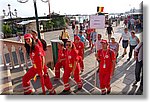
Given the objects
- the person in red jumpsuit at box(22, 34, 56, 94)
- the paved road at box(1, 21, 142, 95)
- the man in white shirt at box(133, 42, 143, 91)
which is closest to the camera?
the person in red jumpsuit at box(22, 34, 56, 94)

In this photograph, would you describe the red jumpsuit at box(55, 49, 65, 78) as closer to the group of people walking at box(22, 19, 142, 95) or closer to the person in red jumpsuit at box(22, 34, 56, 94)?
the group of people walking at box(22, 19, 142, 95)

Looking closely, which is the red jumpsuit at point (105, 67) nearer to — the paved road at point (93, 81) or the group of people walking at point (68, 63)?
the group of people walking at point (68, 63)

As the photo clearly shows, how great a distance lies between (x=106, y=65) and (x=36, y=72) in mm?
1065

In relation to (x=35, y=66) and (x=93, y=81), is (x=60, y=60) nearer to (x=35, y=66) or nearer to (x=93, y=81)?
(x=35, y=66)

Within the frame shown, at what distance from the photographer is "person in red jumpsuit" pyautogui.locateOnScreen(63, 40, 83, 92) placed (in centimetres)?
298

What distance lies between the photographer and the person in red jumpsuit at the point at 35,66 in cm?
282

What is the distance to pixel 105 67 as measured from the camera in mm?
Answer: 2912

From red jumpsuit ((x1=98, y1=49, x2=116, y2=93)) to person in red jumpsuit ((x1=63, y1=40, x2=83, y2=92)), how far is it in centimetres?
37

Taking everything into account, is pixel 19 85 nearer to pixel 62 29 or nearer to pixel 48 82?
pixel 48 82

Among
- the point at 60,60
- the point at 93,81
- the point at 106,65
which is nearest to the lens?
the point at 106,65

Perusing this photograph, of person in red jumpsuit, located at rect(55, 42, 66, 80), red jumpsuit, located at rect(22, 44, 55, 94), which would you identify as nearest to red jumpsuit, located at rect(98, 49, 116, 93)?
person in red jumpsuit, located at rect(55, 42, 66, 80)

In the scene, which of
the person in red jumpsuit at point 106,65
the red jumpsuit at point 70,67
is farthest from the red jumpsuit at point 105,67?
the red jumpsuit at point 70,67

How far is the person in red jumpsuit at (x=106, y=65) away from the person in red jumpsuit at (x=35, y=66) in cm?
82

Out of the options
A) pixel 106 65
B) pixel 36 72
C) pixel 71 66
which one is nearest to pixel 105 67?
pixel 106 65
